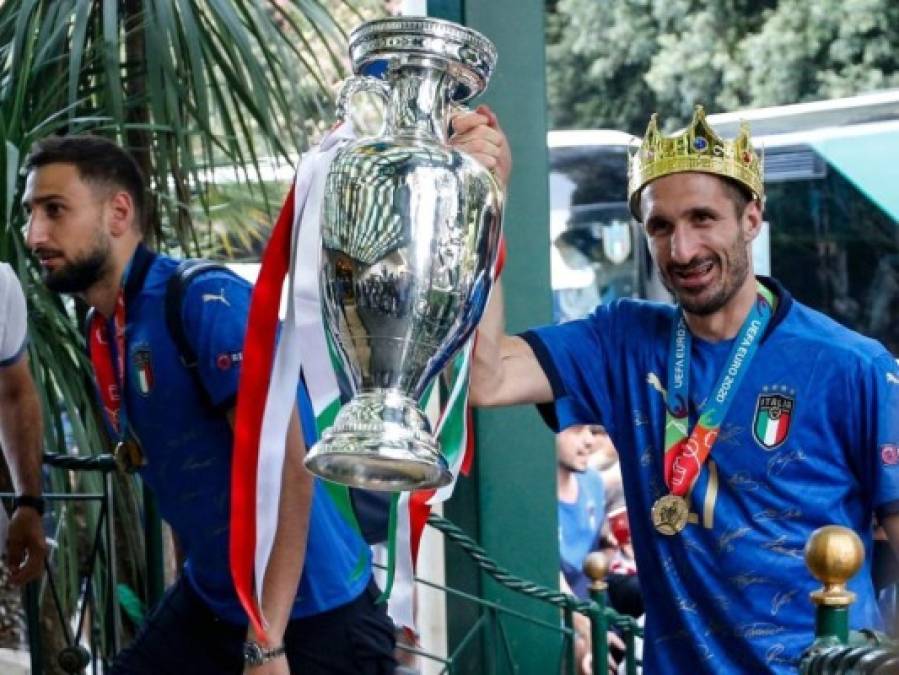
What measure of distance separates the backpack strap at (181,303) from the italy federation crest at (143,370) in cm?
7

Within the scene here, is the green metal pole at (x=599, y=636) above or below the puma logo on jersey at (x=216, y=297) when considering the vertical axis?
below

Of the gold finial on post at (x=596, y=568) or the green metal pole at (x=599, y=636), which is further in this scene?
the gold finial on post at (x=596, y=568)

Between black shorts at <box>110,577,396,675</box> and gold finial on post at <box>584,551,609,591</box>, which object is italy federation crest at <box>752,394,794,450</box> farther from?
gold finial on post at <box>584,551,609,591</box>

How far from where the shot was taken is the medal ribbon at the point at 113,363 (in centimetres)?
312

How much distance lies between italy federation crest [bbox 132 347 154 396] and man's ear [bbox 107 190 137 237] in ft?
1.30

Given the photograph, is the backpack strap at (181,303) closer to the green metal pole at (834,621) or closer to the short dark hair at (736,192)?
the short dark hair at (736,192)

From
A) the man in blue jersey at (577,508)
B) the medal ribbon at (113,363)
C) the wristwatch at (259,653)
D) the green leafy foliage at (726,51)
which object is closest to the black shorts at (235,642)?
the wristwatch at (259,653)

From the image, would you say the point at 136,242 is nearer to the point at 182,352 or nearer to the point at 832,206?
the point at 182,352

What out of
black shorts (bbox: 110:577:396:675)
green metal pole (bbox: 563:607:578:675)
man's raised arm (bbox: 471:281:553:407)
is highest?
man's raised arm (bbox: 471:281:553:407)

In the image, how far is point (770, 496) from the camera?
2.49 m

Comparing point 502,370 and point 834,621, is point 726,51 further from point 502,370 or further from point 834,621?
point 834,621

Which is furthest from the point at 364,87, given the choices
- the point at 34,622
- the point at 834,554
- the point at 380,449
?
the point at 34,622

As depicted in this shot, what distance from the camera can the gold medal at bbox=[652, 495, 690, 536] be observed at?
2.53m

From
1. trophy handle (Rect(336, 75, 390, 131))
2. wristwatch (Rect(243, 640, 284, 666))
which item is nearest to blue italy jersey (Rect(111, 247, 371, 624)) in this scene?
wristwatch (Rect(243, 640, 284, 666))
